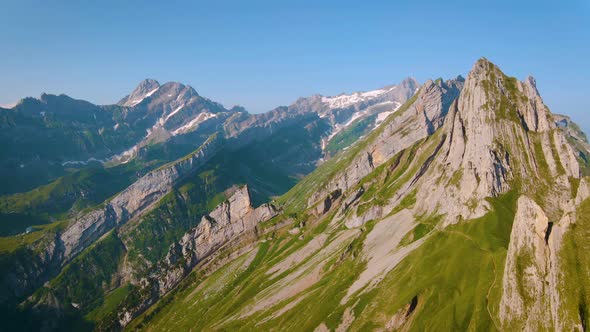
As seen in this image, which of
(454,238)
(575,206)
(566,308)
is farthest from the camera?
(454,238)

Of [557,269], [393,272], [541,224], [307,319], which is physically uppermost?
[541,224]

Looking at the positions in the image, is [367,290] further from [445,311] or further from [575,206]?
[575,206]

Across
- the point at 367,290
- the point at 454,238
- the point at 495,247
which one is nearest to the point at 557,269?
the point at 495,247

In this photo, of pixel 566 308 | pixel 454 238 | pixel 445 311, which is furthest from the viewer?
pixel 454 238

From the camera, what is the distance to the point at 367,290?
7554 inches

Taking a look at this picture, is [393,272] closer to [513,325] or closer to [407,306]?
[407,306]

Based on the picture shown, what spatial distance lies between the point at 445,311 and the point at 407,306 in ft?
55.9

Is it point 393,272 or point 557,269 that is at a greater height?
point 557,269

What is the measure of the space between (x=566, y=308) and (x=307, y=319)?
121224 millimetres

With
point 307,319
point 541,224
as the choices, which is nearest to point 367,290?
point 307,319

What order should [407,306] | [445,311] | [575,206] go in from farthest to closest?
[407,306] → [445,311] → [575,206]

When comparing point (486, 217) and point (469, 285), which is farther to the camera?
point (486, 217)

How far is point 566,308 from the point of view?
100 meters

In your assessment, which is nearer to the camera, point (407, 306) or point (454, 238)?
point (407, 306)
